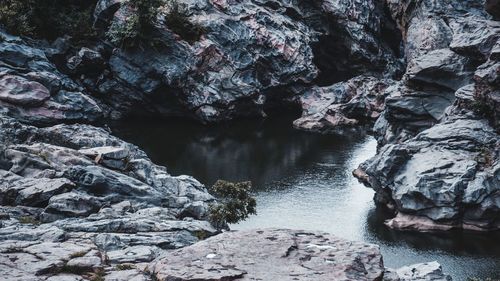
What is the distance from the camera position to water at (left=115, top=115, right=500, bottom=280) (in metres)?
35.2

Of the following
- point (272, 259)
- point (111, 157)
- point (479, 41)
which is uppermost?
point (479, 41)

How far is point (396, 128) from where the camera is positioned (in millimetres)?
52594

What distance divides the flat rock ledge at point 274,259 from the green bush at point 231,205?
43.8ft

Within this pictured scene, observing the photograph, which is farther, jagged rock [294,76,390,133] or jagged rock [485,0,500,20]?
jagged rock [294,76,390,133]

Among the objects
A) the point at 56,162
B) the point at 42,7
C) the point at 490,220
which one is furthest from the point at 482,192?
the point at 42,7

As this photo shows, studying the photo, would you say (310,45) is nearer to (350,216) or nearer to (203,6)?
(203,6)

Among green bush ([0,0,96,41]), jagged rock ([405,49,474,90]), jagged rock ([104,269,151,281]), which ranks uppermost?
green bush ([0,0,96,41])

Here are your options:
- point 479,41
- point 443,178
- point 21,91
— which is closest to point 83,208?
point 21,91

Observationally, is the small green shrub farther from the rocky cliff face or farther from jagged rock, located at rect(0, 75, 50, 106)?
jagged rock, located at rect(0, 75, 50, 106)

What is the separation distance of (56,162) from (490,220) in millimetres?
26661

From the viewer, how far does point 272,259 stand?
1669cm

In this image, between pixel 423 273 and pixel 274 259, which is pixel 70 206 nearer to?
pixel 274 259

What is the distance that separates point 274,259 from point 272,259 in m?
0.06

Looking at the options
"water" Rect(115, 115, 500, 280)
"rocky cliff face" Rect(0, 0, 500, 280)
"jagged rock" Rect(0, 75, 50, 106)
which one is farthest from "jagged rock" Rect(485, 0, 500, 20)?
"jagged rock" Rect(0, 75, 50, 106)
